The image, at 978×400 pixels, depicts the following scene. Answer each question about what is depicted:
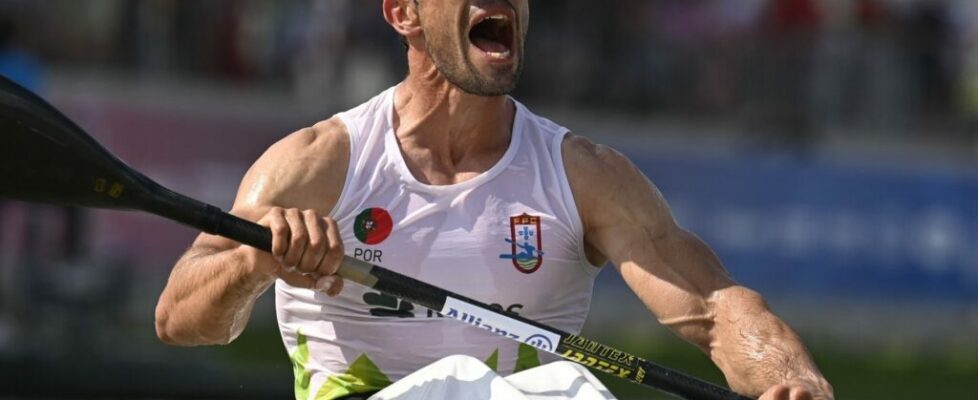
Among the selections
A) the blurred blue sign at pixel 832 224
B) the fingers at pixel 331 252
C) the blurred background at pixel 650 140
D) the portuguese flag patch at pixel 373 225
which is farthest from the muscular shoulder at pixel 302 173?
the blurred blue sign at pixel 832 224

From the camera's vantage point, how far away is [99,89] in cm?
1462

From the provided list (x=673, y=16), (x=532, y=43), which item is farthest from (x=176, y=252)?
(x=673, y=16)

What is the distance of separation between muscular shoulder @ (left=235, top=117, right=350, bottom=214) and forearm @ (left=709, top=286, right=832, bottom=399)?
4.47ft

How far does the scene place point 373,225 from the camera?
21.2ft

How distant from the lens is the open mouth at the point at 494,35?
6414 mm

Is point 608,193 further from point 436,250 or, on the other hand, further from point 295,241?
point 295,241

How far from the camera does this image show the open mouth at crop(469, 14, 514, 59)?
6.41 metres

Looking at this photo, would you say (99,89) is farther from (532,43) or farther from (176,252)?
(532,43)

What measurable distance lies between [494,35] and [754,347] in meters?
1.41

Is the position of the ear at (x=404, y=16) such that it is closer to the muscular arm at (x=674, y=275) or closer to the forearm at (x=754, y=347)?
the muscular arm at (x=674, y=275)

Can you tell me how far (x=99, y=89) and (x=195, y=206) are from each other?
30.8 ft

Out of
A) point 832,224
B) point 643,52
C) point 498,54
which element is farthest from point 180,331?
point 832,224

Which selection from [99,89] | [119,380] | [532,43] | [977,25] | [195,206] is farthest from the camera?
[977,25]

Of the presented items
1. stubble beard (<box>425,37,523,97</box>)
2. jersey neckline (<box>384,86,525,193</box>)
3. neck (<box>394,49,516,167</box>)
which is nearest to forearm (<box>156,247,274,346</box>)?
jersey neckline (<box>384,86,525,193</box>)
